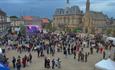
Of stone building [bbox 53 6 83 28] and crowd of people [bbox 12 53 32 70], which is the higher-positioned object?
crowd of people [bbox 12 53 32 70]

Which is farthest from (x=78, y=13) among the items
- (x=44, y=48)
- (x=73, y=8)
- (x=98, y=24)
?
(x=44, y=48)

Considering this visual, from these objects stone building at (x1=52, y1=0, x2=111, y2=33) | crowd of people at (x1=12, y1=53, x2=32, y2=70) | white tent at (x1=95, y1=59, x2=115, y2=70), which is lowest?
stone building at (x1=52, y1=0, x2=111, y2=33)

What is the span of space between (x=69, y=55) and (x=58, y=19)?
144m

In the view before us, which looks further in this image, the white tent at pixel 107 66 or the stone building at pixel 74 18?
the stone building at pixel 74 18

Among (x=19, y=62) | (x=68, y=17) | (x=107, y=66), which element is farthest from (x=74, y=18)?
(x=107, y=66)

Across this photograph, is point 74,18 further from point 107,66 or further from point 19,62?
point 107,66

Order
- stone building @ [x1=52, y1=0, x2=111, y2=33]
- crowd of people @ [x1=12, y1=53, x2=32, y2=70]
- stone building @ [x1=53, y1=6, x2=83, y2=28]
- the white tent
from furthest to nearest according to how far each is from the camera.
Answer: stone building @ [x1=53, y1=6, x2=83, y2=28] < stone building @ [x1=52, y1=0, x2=111, y2=33] < crowd of people @ [x1=12, y1=53, x2=32, y2=70] < the white tent

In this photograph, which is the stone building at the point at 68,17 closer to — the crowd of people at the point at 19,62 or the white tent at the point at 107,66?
the crowd of people at the point at 19,62

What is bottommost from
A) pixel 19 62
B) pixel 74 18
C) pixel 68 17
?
pixel 74 18

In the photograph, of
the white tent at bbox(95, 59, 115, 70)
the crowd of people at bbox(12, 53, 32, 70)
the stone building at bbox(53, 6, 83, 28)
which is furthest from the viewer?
the stone building at bbox(53, 6, 83, 28)

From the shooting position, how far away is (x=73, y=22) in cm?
18125

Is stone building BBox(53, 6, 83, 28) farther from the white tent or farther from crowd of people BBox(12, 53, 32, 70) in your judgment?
the white tent

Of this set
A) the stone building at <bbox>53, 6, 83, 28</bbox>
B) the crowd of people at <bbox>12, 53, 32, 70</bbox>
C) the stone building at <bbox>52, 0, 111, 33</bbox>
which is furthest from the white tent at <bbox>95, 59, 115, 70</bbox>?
the stone building at <bbox>53, 6, 83, 28</bbox>

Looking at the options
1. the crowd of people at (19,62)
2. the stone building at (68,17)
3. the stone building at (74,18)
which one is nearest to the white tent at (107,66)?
the crowd of people at (19,62)
